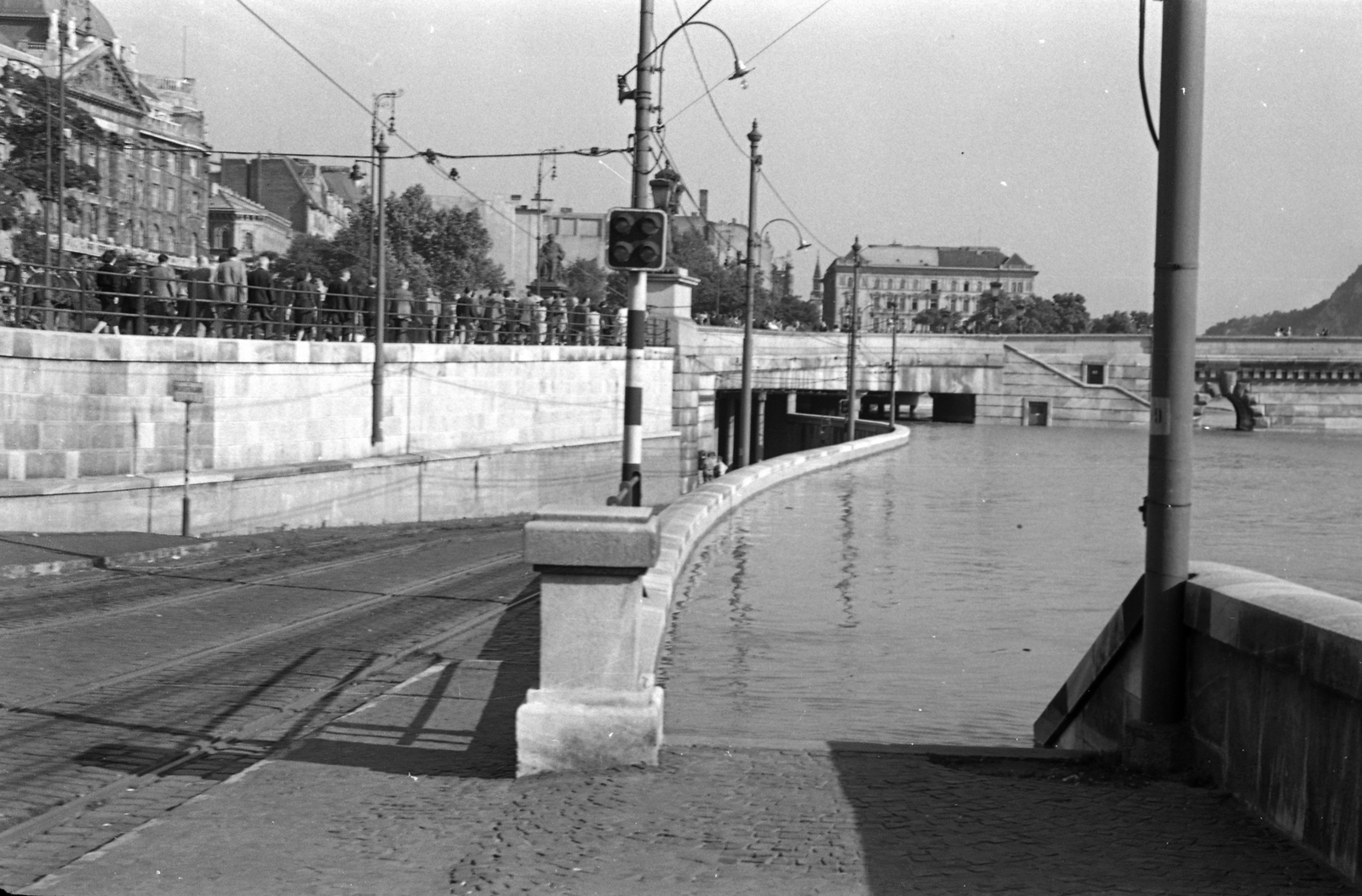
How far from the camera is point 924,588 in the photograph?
49.5ft

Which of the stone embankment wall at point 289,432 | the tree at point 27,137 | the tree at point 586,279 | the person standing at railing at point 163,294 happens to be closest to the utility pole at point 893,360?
the stone embankment wall at point 289,432

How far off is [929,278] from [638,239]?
160129 millimetres

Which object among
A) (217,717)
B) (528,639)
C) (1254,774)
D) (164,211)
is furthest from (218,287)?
(164,211)

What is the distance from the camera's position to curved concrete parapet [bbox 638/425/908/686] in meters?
10.0

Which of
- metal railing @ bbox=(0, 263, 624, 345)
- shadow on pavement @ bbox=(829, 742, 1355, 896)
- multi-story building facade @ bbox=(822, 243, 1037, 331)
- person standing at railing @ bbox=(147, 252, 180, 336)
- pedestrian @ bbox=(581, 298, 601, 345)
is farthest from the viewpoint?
multi-story building facade @ bbox=(822, 243, 1037, 331)

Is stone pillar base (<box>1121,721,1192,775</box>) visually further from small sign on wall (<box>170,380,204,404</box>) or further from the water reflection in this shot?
small sign on wall (<box>170,380,204,404</box>)

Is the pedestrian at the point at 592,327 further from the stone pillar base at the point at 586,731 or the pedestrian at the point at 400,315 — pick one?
the stone pillar base at the point at 586,731

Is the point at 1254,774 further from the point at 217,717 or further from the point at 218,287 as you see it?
the point at 218,287

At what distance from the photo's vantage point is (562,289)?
44.4 metres

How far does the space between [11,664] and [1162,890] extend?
8242mm

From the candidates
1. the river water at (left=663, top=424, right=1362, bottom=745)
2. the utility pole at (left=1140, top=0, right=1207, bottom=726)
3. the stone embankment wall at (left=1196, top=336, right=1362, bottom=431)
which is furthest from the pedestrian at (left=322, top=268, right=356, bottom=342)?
the stone embankment wall at (left=1196, top=336, right=1362, bottom=431)

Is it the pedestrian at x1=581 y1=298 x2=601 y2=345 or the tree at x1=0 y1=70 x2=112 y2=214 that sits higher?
the tree at x1=0 y1=70 x2=112 y2=214

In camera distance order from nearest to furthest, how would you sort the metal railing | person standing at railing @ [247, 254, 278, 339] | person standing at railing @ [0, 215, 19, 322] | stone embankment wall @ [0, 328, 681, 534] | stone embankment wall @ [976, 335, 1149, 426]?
1. person standing at railing @ [0, 215, 19, 322]
2. stone embankment wall @ [0, 328, 681, 534]
3. the metal railing
4. person standing at railing @ [247, 254, 278, 339]
5. stone embankment wall @ [976, 335, 1149, 426]

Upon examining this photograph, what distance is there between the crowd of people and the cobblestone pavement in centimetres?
1651
